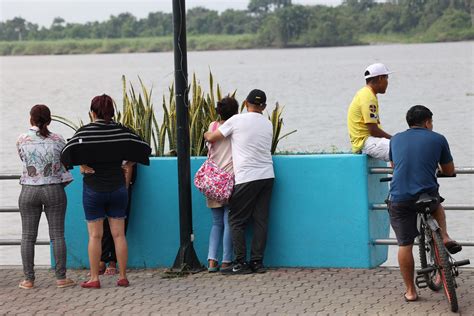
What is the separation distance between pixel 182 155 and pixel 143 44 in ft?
251

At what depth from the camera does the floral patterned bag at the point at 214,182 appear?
930 centimetres

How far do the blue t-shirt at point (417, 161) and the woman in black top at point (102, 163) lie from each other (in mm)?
2170

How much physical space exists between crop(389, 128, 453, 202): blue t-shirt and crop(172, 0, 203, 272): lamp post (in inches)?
85.2

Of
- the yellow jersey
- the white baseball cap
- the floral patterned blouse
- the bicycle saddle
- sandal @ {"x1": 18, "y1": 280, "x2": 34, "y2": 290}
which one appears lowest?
sandal @ {"x1": 18, "y1": 280, "x2": 34, "y2": 290}

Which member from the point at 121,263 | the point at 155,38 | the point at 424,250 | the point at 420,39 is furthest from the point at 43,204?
the point at 155,38

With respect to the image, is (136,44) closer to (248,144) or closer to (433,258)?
(248,144)

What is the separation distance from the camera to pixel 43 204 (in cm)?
909

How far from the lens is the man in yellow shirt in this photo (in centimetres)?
924

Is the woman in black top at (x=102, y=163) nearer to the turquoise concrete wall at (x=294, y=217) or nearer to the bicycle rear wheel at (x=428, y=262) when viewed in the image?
the turquoise concrete wall at (x=294, y=217)

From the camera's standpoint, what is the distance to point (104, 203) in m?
8.92

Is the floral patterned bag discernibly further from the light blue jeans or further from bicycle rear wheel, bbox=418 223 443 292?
bicycle rear wheel, bbox=418 223 443 292

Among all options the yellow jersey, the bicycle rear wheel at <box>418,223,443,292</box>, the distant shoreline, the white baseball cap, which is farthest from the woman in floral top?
the distant shoreline

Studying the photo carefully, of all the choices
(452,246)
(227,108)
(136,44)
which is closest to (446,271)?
(452,246)

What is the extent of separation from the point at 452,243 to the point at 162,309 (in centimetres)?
219
